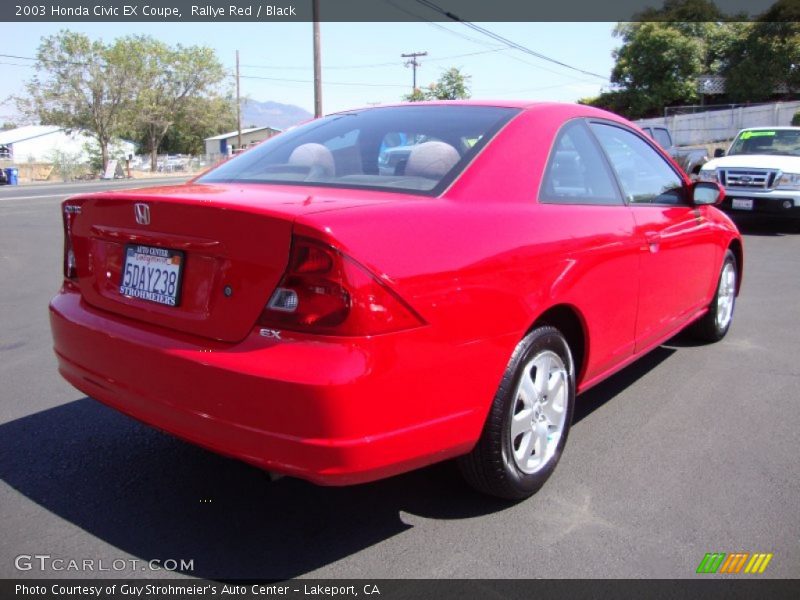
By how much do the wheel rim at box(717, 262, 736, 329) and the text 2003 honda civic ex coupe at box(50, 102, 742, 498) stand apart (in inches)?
72.1

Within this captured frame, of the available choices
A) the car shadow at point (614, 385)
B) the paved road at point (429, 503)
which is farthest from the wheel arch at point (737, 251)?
the paved road at point (429, 503)

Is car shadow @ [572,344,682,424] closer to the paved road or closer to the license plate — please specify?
the paved road

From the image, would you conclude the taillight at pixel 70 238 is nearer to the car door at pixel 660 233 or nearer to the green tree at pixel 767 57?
the car door at pixel 660 233

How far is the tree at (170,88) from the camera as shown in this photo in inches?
2357

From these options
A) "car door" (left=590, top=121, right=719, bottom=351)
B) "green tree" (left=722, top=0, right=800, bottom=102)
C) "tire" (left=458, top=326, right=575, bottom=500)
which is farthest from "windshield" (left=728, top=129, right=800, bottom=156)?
"green tree" (left=722, top=0, right=800, bottom=102)

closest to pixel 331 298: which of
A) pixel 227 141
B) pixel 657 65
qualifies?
pixel 657 65

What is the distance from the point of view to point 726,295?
5.35 m

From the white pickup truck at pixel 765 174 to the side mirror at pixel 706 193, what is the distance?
7772 millimetres

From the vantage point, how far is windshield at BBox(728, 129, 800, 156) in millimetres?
12273

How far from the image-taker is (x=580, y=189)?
3.35m

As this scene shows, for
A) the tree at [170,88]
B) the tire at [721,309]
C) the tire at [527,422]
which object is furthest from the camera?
the tree at [170,88]

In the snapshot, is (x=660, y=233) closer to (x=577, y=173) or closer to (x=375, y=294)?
(x=577, y=173)

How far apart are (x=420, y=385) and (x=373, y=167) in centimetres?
120

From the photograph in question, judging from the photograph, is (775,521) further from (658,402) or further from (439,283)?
(439,283)
